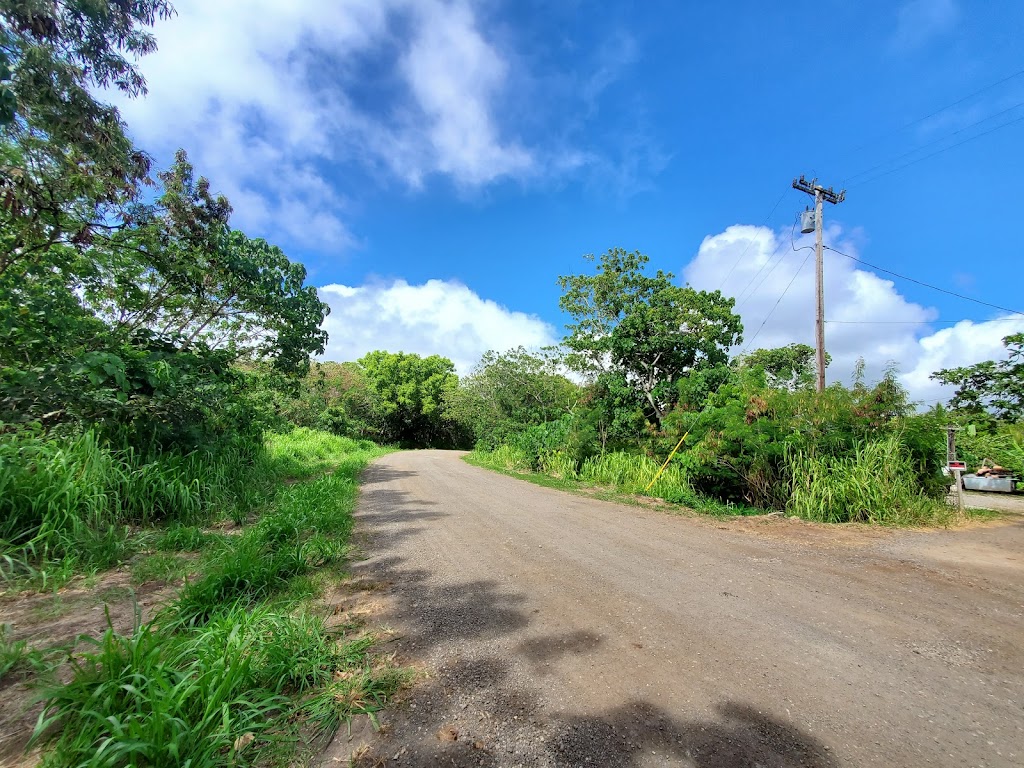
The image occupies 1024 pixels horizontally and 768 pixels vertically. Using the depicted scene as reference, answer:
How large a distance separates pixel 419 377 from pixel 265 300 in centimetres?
3023

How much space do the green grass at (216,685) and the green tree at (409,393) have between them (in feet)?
107

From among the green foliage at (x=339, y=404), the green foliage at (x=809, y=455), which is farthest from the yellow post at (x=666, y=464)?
the green foliage at (x=339, y=404)

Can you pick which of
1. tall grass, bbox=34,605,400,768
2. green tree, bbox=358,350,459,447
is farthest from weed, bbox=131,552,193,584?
green tree, bbox=358,350,459,447

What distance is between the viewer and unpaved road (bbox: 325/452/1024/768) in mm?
1847

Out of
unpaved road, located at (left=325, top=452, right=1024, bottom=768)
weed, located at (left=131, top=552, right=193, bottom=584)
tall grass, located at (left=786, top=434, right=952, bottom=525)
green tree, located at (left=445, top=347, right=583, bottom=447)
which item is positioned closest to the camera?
unpaved road, located at (left=325, top=452, right=1024, bottom=768)

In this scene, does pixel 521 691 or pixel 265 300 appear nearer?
pixel 521 691

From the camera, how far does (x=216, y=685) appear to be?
2.01 m

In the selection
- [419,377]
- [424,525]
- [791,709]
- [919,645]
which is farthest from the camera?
[419,377]

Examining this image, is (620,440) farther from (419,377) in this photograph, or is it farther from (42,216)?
(419,377)

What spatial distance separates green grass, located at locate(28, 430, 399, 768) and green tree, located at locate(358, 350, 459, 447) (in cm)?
3249

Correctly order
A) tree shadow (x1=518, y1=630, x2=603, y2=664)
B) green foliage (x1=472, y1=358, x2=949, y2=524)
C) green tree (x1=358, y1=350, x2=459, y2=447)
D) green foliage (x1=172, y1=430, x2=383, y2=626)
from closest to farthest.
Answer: tree shadow (x1=518, y1=630, x2=603, y2=664), green foliage (x1=172, y1=430, x2=383, y2=626), green foliage (x1=472, y1=358, x2=949, y2=524), green tree (x1=358, y1=350, x2=459, y2=447)

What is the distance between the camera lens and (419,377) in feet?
129

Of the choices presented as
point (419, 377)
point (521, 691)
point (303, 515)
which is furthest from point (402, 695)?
point (419, 377)

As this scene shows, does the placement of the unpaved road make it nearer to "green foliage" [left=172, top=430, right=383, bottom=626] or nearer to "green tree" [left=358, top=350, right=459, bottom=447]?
"green foliage" [left=172, top=430, right=383, bottom=626]
